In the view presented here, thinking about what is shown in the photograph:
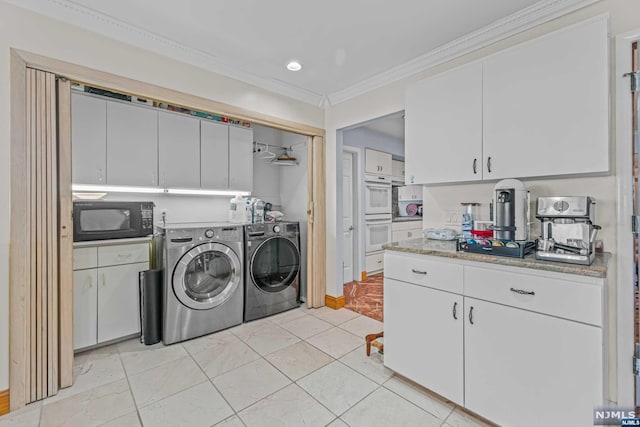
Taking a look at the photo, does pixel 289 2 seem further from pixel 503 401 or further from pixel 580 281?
pixel 503 401

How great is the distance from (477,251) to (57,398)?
9.00ft

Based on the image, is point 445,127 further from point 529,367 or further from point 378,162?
point 378,162

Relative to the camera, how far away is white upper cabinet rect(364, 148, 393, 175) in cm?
448

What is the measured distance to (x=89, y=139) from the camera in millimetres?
2445

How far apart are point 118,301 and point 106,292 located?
0.41 ft

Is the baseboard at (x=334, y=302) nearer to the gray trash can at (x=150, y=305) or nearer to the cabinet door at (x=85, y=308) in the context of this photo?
the gray trash can at (x=150, y=305)

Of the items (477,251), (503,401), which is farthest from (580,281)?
(503,401)

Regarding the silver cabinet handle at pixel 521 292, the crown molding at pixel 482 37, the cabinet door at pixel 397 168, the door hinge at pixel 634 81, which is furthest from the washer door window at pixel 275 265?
the door hinge at pixel 634 81

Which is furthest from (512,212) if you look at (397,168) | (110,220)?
(397,168)

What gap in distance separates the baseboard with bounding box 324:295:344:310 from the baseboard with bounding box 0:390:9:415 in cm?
261

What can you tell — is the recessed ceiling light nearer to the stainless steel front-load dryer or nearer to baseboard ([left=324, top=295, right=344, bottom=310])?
the stainless steel front-load dryer

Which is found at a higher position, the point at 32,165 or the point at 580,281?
the point at 32,165

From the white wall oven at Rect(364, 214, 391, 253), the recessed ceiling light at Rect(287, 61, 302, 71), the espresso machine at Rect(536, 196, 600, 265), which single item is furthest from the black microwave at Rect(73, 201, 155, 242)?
the white wall oven at Rect(364, 214, 391, 253)

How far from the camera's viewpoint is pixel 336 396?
1.81 metres
